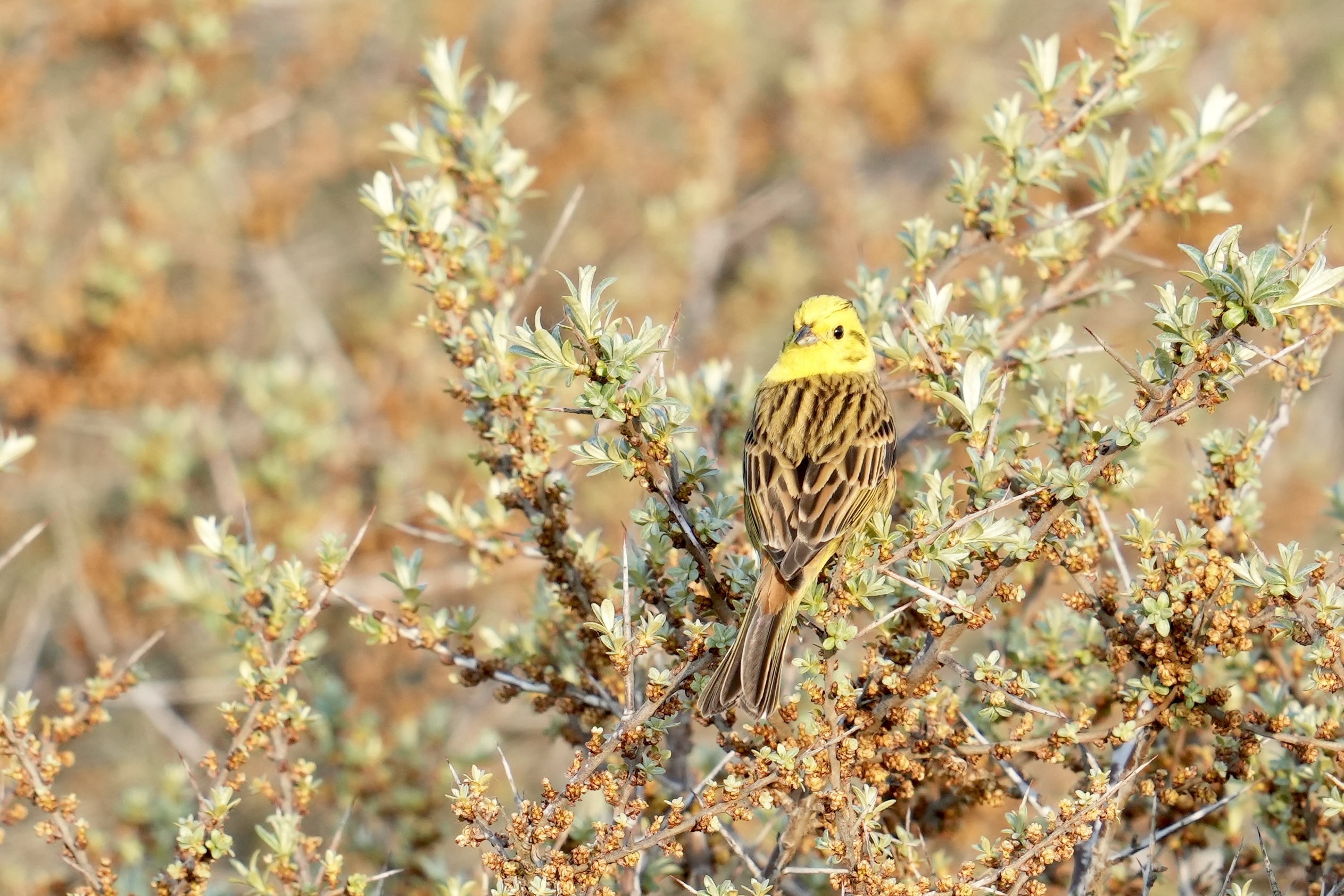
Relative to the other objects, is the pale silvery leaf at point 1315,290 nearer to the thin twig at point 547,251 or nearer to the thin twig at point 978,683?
the thin twig at point 978,683

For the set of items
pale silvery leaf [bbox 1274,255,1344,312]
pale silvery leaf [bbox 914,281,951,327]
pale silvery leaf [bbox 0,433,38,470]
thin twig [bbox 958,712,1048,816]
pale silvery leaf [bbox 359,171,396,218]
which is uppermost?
pale silvery leaf [bbox 359,171,396,218]

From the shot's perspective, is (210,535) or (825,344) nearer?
(210,535)

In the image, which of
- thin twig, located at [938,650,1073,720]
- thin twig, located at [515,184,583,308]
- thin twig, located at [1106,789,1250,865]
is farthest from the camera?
thin twig, located at [515,184,583,308]

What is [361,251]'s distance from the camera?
35.3 feet

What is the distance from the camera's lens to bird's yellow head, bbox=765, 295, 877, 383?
4.87 m

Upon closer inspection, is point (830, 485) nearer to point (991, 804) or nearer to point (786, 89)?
point (991, 804)

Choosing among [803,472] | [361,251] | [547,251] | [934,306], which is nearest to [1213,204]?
[934,306]

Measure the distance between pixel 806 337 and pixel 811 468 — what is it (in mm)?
1010

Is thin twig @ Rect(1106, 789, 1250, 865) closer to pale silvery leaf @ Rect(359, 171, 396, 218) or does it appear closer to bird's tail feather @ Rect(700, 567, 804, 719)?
bird's tail feather @ Rect(700, 567, 804, 719)

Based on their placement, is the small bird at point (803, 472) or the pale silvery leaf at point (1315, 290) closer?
the pale silvery leaf at point (1315, 290)

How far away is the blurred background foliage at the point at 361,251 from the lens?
693 cm

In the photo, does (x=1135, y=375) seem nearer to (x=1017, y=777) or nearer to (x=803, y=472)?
(x=1017, y=777)

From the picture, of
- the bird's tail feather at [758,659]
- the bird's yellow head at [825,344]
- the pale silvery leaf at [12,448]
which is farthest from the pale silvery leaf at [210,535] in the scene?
the bird's yellow head at [825,344]

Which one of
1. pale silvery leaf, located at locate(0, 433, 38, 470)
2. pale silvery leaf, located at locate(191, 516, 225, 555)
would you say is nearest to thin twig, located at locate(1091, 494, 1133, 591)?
pale silvery leaf, located at locate(191, 516, 225, 555)
